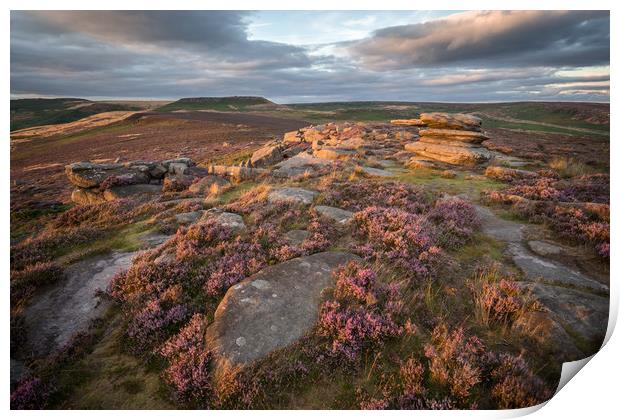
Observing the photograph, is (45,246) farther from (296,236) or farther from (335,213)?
(335,213)

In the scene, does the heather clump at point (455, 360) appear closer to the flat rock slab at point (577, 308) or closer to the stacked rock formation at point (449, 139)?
the flat rock slab at point (577, 308)

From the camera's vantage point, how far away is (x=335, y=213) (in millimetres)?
9023

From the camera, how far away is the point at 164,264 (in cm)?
640

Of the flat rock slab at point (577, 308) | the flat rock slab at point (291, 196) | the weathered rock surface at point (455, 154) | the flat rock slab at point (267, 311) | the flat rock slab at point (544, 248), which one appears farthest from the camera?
the weathered rock surface at point (455, 154)

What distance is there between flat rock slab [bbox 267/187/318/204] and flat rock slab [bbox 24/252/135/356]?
469 cm

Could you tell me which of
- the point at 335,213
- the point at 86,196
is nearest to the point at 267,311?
the point at 335,213

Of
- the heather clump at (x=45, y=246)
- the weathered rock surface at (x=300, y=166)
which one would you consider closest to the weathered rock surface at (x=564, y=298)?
the heather clump at (x=45, y=246)

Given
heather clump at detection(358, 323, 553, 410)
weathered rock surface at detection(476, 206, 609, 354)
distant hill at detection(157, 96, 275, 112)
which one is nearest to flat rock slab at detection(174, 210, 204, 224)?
heather clump at detection(358, 323, 553, 410)

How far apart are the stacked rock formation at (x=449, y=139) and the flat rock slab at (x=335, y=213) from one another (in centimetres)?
1076

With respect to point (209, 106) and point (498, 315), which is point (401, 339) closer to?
point (498, 315)

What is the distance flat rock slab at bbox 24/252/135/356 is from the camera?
16.0 ft

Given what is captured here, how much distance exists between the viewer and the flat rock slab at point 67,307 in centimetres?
487
